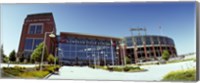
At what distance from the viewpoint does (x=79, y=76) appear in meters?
13.1

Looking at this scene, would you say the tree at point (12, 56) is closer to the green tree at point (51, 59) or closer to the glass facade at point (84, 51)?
the green tree at point (51, 59)

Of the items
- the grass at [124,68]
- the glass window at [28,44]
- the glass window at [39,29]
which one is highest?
the glass window at [39,29]

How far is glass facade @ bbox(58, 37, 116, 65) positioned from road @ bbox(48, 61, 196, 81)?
10.2 inches

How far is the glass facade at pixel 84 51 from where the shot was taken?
1326 cm

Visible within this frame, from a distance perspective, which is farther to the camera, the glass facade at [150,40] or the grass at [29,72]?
the grass at [29,72]

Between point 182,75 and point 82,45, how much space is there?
3.23 meters

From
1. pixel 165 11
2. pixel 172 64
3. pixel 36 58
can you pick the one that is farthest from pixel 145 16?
pixel 36 58

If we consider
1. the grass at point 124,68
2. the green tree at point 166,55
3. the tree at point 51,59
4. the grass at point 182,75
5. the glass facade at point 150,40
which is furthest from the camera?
the tree at point 51,59

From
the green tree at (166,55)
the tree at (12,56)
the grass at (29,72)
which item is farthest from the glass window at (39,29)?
the green tree at (166,55)

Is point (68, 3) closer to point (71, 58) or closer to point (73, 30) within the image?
point (73, 30)

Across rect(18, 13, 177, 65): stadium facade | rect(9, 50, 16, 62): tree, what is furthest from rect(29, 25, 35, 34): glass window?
rect(9, 50, 16, 62): tree

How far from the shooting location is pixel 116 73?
43.2 ft

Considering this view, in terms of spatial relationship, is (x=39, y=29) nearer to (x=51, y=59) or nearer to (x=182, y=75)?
(x=51, y=59)

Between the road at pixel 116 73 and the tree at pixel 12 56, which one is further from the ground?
the tree at pixel 12 56
